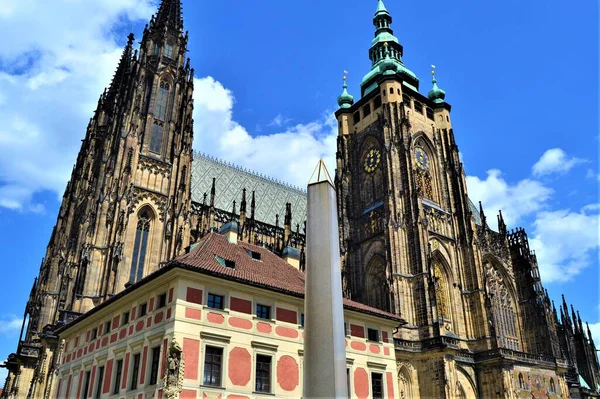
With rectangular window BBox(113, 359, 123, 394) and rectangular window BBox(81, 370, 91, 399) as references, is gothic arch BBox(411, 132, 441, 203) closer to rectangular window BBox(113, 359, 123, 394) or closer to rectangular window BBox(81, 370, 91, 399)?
rectangular window BBox(113, 359, 123, 394)

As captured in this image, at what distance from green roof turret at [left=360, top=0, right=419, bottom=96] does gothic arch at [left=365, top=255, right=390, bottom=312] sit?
18720 mm

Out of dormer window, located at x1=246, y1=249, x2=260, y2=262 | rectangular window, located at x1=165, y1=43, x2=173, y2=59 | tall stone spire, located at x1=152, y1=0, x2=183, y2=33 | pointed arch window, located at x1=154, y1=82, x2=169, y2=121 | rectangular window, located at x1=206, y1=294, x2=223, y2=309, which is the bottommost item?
rectangular window, located at x1=206, y1=294, x2=223, y2=309

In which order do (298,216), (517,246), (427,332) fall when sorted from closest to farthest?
(427,332)
(517,246)
(298,216)

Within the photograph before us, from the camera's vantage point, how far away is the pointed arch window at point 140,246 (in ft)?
124

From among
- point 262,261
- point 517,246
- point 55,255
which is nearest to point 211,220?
point 55,255

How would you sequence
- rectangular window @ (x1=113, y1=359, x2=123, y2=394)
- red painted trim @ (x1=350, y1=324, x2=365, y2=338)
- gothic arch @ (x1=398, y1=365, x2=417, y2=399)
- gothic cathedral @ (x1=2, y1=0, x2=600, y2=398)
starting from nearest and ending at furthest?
1. rectangular window @ (x1=113, y1=359, x2=123, y2=394)
2. red painted trim @ (x1=350, y1=324, x2=365, y2=338)
3. gothic arch @ (x1=398, y1=365, x2=417, y2=399)
4. gothic cathedral @ (x1=2, y1=0, x2=600, y2=398)

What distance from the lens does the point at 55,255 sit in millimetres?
46344

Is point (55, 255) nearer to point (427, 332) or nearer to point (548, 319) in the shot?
point (427, 332)

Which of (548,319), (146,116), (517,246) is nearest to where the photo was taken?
(146,116)

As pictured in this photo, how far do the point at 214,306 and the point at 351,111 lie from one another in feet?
125

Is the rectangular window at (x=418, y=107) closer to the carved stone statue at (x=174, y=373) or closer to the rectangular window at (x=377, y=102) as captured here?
the rectangular window at (x=377, y=102)

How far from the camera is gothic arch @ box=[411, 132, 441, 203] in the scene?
158 feet

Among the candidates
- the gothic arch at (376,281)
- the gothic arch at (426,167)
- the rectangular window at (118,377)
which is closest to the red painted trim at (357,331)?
the rectangular window at (118,377)

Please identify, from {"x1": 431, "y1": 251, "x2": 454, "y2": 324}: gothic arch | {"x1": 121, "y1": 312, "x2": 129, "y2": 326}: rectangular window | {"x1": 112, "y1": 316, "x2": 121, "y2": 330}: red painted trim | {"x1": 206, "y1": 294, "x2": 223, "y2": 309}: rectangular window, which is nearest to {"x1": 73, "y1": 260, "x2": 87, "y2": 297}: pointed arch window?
{"x1": 112, "y1": 316, "x2": 121, "y2": 330}: red painted trim
